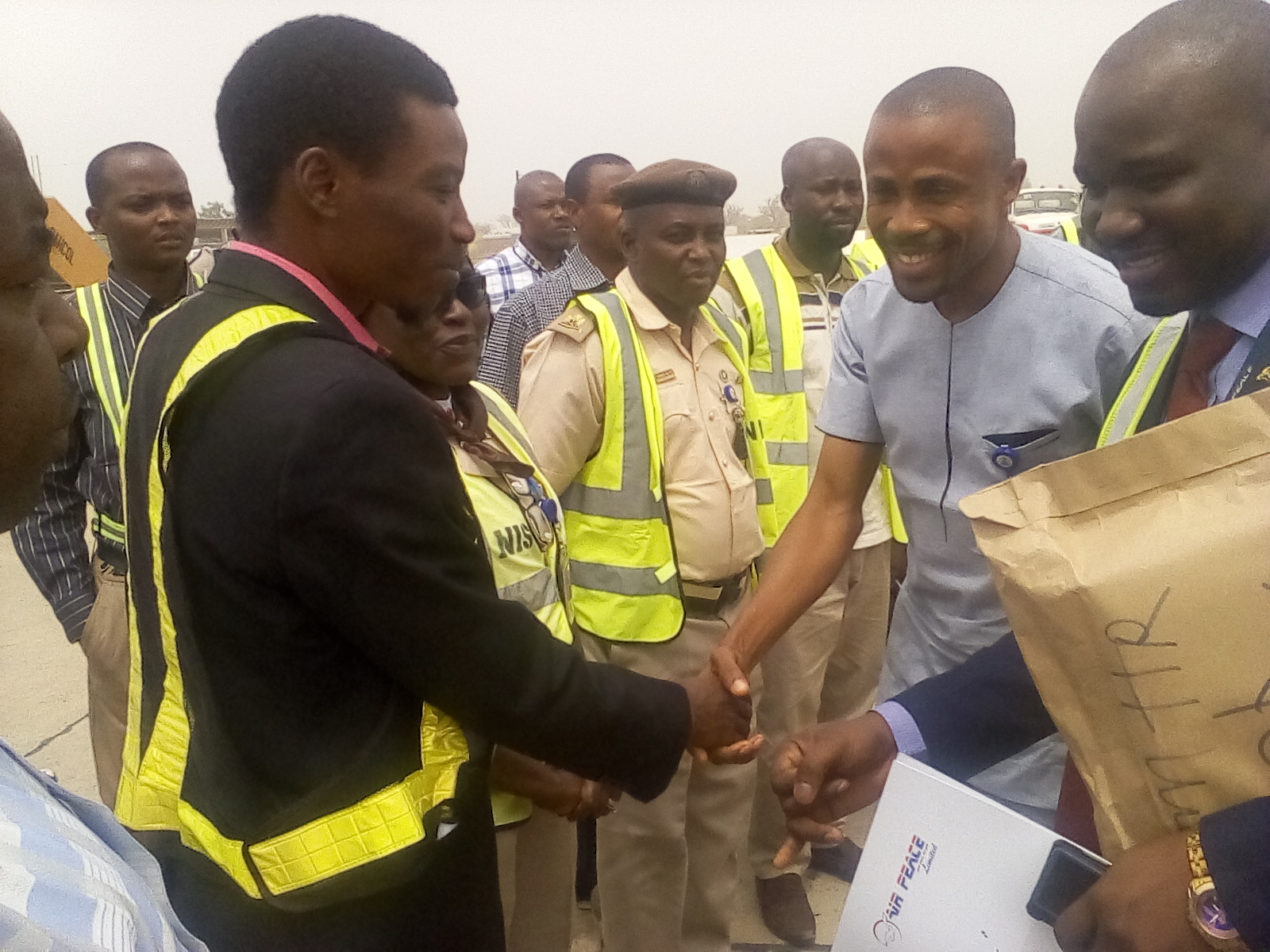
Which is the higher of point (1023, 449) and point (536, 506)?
point (1023, 449)

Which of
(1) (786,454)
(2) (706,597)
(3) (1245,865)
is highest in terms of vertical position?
(3) (1245,865)

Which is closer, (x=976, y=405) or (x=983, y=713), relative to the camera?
(x=983, y=713)

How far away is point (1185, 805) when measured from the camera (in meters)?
0.85

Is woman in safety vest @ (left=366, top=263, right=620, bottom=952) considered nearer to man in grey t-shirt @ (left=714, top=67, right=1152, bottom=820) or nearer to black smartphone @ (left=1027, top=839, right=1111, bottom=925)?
man in grey t-shirt @ (left=714, top=67, right=1152, bottom=820)

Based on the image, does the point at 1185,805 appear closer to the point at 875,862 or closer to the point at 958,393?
the point at 875,862

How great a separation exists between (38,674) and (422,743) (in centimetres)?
421

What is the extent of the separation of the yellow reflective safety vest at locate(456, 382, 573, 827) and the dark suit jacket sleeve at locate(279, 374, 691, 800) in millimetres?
405

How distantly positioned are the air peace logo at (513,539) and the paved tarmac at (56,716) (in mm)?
1705

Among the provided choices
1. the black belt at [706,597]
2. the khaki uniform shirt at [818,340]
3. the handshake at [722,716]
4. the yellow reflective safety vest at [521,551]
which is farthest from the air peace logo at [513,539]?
the khaki uniform shirt at [818,340]

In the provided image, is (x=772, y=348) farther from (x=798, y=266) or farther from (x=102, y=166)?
(x=102, y=166)

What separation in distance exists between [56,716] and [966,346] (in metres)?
4.20

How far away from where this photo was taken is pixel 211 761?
3.85ft

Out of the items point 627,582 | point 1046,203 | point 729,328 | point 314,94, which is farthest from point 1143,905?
point 1046,203

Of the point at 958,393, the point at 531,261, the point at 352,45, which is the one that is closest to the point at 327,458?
the point at 352,45
